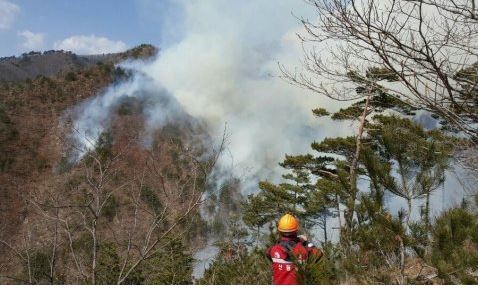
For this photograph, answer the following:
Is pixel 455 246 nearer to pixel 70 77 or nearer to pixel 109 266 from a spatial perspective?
pixel 109 266

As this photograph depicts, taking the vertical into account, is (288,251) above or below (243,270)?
below

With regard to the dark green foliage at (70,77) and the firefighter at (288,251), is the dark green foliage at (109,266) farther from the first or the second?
the dark green foliage at (70,77)

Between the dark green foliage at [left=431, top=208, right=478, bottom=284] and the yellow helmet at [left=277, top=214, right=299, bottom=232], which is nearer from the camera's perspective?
the yellow helmet at [left=277, top=214, right=299, bottom=232]

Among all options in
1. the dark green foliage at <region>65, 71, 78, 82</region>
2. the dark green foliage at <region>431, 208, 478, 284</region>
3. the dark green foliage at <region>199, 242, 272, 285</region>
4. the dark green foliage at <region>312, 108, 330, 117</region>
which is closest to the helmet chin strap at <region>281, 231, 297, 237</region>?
the dark green foliage at <region>431, 208, 478, 284</region>

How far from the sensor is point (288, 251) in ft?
11.4

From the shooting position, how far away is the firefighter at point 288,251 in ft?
10.8

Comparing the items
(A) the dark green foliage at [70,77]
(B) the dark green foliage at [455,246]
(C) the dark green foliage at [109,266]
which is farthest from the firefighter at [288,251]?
(A) the dark green foliage at [70,77]

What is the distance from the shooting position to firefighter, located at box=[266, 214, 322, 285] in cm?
328

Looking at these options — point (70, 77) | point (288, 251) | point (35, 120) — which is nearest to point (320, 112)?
point (288, 251)

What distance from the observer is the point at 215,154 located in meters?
7.46

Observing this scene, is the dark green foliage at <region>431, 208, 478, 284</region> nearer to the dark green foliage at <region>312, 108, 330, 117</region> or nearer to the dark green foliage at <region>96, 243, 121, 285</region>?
the dark green foliage at <region>96, 243, 121, 285</region>

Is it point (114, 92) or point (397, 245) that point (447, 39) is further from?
point (114, 92)

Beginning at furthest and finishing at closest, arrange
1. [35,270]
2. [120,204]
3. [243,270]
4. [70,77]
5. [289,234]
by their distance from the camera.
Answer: [70,77], [120,204], [35,270], [243,270], [289,234]

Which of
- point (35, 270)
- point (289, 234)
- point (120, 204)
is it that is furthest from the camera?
point (120, 204)
